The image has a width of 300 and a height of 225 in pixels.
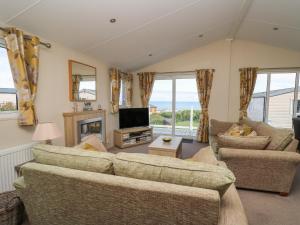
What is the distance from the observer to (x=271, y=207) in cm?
208

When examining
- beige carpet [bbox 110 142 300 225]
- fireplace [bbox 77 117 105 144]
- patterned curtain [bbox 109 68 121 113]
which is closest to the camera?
beige carpet [bbox 110 142 300 225]

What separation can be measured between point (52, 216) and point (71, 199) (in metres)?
0.33

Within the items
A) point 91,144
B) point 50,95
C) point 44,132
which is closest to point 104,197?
point 91,144

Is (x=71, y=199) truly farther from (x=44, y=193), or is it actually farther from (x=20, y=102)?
(x=20, y=102)

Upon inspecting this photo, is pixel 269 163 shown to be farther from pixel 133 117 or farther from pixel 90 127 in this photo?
pixel 133 117

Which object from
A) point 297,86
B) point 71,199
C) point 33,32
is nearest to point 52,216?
point 71,199

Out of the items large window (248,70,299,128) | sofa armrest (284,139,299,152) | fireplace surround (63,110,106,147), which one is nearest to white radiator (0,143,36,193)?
fireplace surround (63,110,106,147)

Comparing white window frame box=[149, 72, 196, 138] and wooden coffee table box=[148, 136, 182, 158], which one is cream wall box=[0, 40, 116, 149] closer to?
wooden coffee table box=[148, 136, 182, 158]

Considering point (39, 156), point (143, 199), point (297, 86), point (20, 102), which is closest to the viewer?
point (143, 199)

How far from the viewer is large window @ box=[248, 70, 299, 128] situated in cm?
473

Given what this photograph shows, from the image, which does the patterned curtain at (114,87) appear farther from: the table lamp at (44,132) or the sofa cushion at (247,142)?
the sofa cushion at (247,142)

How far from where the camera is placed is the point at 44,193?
1.34m

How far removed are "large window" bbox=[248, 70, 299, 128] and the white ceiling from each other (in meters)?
0.85

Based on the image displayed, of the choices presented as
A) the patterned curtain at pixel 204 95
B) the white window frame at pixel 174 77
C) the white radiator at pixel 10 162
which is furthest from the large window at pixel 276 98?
the white radiator at pixel 10 162
